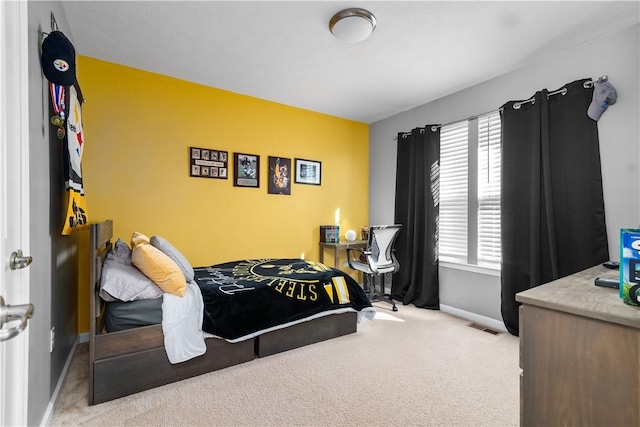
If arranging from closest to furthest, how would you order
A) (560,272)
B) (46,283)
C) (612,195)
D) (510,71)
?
(46,283) < (612,195) < (560,272) < (510,71)

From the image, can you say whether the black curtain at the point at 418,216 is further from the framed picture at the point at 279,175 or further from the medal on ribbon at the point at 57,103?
the medal on ribbon at the point at 57,103

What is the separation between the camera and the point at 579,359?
986mm

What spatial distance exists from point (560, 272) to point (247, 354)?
274 centimetres

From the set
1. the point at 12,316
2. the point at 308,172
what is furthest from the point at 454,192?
the point at 12,316

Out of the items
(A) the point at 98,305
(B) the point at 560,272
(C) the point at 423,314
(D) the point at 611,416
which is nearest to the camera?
(D) the point at 611,416

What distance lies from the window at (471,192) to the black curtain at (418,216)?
0.11m

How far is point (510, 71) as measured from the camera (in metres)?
3.07

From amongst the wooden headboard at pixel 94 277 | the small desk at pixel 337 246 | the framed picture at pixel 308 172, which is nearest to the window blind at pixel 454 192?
the small desk at pixel 337 246

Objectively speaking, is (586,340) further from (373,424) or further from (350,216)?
(350,216)

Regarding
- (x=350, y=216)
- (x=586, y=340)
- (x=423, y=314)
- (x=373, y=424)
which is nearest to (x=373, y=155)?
(x=350, y=216)

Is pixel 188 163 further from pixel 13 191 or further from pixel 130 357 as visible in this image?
pixel 13 191

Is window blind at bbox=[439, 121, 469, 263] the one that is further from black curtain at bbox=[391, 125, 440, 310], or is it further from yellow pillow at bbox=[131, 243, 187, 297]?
yellow pillow at bbox=[131, 243, 187, 297]

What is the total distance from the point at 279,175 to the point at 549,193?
2868 mm

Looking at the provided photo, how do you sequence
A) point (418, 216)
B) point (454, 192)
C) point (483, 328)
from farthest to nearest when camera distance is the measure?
1. point (418, 216)
2. point (454, 192)
3. point (483, 328)
